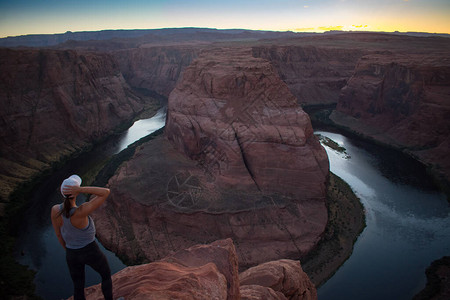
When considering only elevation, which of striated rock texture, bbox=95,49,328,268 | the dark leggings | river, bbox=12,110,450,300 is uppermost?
the dark leggings

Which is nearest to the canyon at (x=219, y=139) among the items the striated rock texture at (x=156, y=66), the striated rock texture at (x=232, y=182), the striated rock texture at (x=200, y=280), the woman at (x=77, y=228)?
the striated rock texture at (x=232, y=182)

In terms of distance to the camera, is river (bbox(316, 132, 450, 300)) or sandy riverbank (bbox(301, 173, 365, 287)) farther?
sandy riverbank (bbox(301, 173, 365, 287))

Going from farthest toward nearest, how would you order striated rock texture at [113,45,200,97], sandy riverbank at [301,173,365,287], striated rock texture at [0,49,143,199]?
striated rock texture at [113,45,200,97]
striated rock texture at [0,49,143,199]
sandy riverbank at [301,173,365,287]

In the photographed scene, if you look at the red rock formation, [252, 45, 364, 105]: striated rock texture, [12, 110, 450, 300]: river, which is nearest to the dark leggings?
the red rock formation

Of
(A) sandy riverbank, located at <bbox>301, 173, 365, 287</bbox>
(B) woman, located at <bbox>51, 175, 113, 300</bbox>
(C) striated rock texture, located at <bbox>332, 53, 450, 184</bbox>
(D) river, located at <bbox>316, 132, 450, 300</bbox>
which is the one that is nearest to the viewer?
(B) woman, located at <bbox>51, 175, 113, 300</bbox>

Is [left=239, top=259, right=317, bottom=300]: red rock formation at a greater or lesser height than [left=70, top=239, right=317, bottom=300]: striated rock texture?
lesser

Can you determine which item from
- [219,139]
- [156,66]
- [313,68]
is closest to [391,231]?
[219,139]

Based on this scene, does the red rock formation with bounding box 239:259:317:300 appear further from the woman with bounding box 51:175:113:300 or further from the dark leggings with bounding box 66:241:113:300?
the woman with bounding box 51:175:113:300

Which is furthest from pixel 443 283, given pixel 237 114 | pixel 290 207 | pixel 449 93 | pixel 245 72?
pixel 449 93
